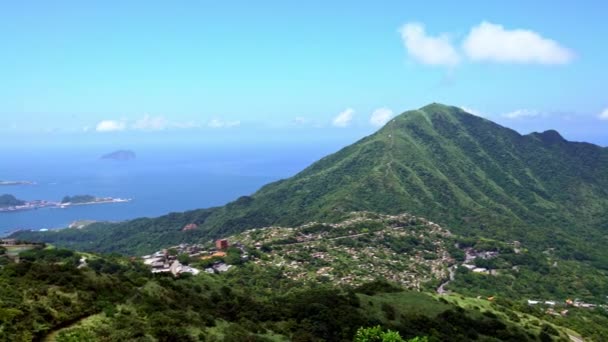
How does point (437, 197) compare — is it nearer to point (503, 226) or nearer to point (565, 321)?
point (503, 226)

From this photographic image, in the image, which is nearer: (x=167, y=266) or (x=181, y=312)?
(x=181, y=312)

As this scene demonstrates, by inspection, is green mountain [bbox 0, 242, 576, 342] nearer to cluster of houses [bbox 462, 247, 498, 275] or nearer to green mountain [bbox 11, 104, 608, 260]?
cluster of houses [bbox 462, 247, 498, 275]

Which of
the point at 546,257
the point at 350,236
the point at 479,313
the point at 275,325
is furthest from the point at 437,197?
the point at 275,325

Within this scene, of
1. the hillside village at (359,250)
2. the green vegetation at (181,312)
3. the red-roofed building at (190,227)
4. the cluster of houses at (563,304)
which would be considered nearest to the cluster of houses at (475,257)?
the hillside village at (359,250)

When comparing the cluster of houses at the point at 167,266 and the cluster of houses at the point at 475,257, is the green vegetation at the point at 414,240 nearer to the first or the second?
the cluster of houses at the point at 475,257

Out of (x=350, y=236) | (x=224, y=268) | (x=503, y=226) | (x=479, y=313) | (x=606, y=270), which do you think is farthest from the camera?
(x=503, y=226)

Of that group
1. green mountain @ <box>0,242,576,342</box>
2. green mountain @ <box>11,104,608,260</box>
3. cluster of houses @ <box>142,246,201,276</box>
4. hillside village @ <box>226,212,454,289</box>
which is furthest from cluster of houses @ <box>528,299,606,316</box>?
cluster of houses @ <box>142,246,201,276</box>

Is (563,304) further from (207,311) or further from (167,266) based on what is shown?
(207,311)

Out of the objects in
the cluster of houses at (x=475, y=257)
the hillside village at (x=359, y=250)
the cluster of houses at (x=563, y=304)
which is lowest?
the cluster of houses at (x=563, y=304)

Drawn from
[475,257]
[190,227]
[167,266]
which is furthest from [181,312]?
[190,227]

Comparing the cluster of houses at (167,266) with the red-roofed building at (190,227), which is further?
the red-roofed building at (190,227)

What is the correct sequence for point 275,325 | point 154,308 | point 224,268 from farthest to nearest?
1. point 224,268
2. point 275,325
3. point 154,308
